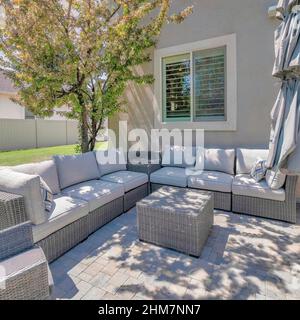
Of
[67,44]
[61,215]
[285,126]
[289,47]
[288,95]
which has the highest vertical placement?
[67,44]

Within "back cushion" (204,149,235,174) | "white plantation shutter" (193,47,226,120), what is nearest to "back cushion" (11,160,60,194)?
→ "back cushion" (204,149,235,174)

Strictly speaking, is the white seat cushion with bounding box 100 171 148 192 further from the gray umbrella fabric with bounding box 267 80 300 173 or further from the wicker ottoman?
the gray umbrella fabric with bounding box 267 80 300 173

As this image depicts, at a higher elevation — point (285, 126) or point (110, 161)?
point (285, 126)

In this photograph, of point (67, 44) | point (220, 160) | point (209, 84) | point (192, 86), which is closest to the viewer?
point (67, 44)

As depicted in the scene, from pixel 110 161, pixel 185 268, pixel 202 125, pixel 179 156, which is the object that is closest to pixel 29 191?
pixel 185 268

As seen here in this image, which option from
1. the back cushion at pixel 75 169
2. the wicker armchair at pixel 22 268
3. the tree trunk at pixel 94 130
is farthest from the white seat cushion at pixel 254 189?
the tree trunk at pixel 94 130

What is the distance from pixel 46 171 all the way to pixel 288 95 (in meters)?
3.51

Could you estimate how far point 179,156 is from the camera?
5.21 m

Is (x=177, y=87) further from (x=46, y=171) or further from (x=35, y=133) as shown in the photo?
(x=35, y=133)

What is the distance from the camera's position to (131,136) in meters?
6.52

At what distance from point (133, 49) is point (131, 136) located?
2.43m

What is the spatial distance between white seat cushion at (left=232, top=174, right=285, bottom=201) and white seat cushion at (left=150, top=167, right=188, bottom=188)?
0.97 m

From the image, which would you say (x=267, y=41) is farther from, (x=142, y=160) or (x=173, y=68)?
(x=142, y=160)
